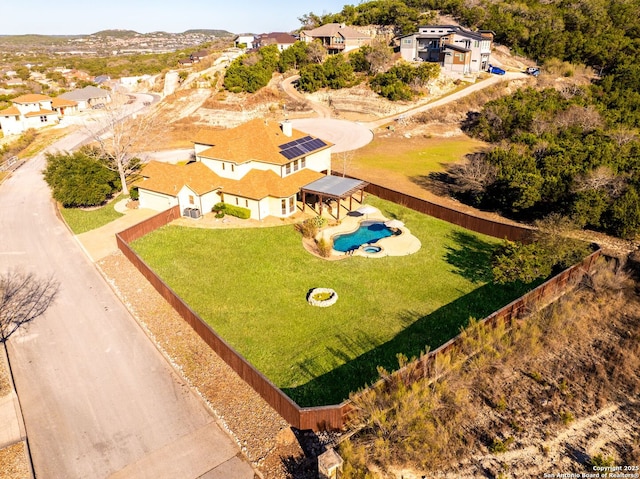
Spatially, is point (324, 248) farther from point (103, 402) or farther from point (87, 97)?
point (87, 97)

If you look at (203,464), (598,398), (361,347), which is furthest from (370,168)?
(203,464)

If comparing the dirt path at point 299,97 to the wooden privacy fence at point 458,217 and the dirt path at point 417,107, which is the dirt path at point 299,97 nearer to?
the dirt path at point 417,107

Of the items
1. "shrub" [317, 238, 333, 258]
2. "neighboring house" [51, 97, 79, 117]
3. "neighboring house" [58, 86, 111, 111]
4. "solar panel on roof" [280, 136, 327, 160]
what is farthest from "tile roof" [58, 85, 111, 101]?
"shrub" [317, 238, 333, 258]

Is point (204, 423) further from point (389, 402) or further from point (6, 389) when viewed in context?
point (6, 389)

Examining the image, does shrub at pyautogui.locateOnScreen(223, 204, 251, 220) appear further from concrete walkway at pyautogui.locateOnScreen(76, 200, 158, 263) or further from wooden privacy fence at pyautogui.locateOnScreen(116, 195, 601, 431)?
concrete walkway at pyautogui.locateOnScreen(76, 200, 158, 263)

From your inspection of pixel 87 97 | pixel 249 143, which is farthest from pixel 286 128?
pixel 87 97
